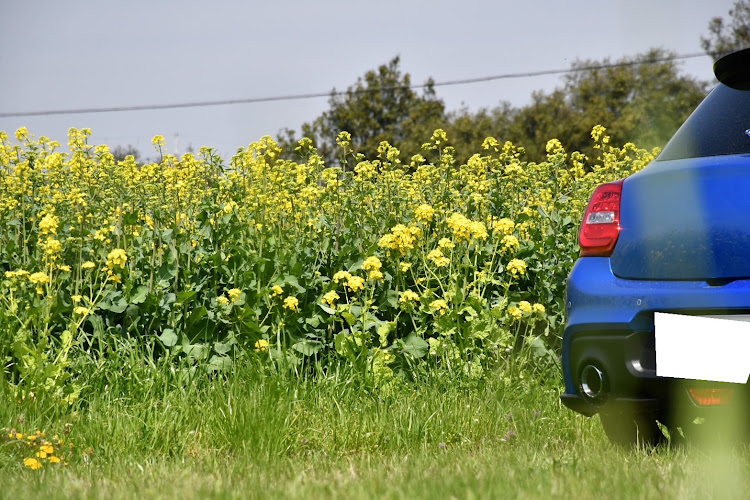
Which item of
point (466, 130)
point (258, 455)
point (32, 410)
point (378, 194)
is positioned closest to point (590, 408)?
point (258, 455)

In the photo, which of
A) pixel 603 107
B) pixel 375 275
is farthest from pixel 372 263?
pixel 603 107

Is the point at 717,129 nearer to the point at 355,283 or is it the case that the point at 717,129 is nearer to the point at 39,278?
the point at 355,283

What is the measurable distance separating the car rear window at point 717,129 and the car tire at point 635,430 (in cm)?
109

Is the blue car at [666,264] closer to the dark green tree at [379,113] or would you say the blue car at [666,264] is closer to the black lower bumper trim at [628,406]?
the black lower bumper trim at [628,406]

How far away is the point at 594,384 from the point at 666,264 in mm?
513

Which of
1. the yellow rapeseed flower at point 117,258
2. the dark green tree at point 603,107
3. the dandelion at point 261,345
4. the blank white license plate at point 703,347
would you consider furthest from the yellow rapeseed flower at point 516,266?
the dark green tree at point 603,107

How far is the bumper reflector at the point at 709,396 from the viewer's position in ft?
10.2

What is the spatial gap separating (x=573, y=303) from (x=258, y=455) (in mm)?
1534

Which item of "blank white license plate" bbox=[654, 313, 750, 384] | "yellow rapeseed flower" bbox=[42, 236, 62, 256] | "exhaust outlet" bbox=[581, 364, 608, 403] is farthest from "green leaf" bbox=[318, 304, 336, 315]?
"blank white license plate" bbox=[654, 313, 750, 384]

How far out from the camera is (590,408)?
3443mm

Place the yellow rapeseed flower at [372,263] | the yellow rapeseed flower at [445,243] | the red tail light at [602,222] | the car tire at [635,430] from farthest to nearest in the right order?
the yellow rapeseed flower at [445,243]
the yellow rapeseed flower at [372,263]
the car tire at [635,430]
the red tail light at [602,222]

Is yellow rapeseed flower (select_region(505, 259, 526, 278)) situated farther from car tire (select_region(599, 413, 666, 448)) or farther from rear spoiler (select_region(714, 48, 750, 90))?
rear spoiler (select_region(714, 48, 750, 90))

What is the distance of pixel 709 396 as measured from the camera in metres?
3.15

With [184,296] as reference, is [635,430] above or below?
below
